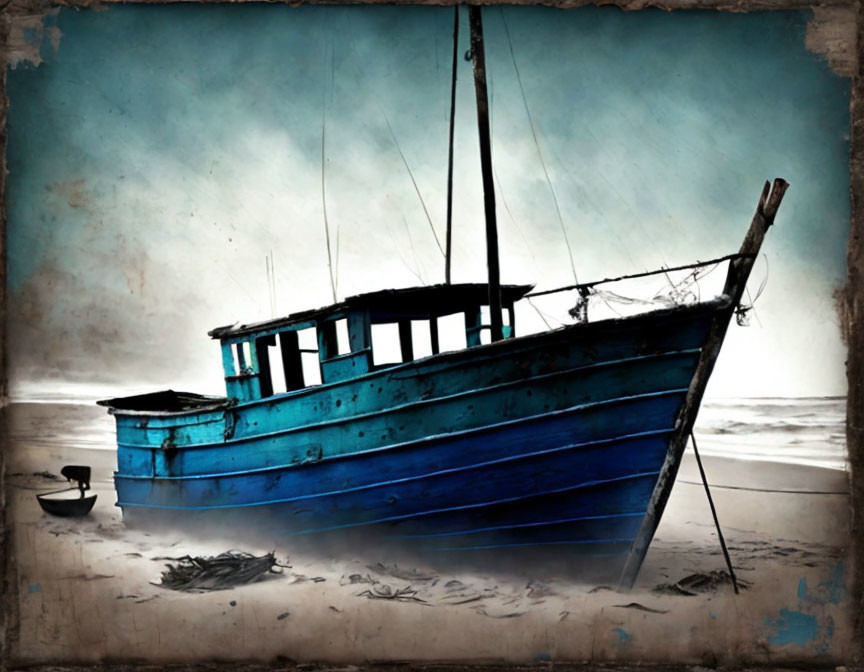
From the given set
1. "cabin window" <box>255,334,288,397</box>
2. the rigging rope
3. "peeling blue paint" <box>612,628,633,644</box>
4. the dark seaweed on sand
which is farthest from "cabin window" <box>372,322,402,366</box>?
"peeling blue paint" <box>612,628,633,644</box>

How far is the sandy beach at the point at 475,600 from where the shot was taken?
3697 millimetres

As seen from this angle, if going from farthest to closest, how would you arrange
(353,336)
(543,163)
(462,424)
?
(543,163), (353,336), (462,424)

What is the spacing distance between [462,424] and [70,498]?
76.3 inches

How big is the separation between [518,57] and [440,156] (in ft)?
2.07

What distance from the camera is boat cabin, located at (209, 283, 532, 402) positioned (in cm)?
393

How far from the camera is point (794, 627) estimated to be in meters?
3.72

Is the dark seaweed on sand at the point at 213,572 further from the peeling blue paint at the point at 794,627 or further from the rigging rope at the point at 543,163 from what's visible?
the peeling blue paint at the point at 794,627

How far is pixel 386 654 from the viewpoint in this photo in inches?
146

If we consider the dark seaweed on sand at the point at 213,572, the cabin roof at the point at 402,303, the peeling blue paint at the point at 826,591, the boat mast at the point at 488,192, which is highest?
the boat mast at the point at 488,192

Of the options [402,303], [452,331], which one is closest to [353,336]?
[402,303]

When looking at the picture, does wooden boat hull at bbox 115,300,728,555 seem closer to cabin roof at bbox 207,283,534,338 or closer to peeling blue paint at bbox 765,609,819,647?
cabin roof at bbox 207,283,534,338

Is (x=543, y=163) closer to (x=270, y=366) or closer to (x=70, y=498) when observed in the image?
(x=270, y=366)

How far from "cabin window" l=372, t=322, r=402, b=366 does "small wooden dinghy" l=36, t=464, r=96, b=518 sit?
1.59m

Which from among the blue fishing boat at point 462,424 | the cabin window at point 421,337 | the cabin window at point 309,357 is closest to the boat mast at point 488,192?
the blue fishing boat at point 462,424
